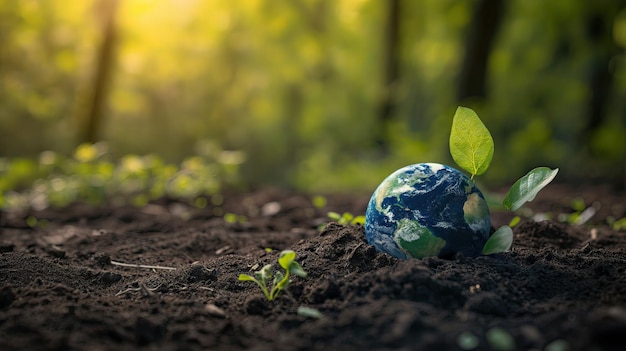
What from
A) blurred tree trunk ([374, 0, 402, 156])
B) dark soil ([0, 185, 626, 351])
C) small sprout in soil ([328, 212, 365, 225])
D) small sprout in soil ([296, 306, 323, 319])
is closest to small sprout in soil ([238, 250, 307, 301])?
dark soil ([0, 185, 626, 351])

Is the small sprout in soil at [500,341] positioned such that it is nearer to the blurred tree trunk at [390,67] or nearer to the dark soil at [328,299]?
the dark soil at [328,299]

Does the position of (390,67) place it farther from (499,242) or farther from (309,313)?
(309,313)

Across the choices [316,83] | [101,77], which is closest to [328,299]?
[101,77]

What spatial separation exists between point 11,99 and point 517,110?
1312 centimetres

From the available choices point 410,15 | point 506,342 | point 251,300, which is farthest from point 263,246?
point 410,15

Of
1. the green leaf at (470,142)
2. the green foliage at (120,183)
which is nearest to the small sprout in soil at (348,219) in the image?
the green leaf at (470,142)

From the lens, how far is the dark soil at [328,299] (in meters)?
2.01

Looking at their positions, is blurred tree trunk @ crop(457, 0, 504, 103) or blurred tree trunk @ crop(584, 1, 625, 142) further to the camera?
blurred tree trunk @ crop(584, 1, 625, 142)

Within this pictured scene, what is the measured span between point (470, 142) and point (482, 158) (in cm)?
10

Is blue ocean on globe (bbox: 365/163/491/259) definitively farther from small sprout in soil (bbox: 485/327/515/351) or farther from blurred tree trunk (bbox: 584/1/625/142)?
blurred tree trunk (bbox: 584/1/625/142)

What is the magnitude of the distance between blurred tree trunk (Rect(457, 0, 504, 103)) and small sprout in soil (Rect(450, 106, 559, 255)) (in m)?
6.68

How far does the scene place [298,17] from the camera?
1702 cm

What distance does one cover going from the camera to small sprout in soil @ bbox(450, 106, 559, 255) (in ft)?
8.89

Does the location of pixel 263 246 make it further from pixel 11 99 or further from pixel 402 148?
pixel 11 99
